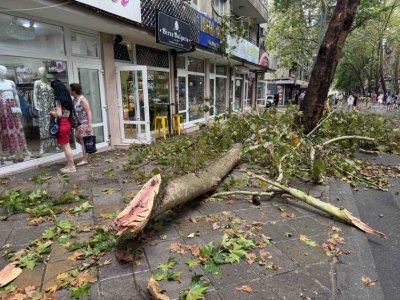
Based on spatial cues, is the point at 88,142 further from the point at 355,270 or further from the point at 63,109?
the point at 355,270

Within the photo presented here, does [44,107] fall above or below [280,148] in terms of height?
above

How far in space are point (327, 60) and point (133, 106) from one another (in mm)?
5249

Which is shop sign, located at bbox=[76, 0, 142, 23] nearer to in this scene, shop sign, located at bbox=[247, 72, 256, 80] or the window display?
shop sign, located at bbox=[247, 72, 256, 80]

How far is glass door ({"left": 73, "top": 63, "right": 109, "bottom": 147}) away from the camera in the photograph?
7145 millimetres

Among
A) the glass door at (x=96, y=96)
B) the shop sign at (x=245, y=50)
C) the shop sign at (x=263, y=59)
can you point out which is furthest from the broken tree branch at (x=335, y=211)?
the shop sign at (x=263, y=59)

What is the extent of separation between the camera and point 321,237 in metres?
3.21

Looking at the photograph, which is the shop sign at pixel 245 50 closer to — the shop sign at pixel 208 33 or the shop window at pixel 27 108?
the shop sign at pixel 208 33

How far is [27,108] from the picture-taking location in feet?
19.3

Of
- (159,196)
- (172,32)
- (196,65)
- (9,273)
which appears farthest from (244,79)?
(9,273)

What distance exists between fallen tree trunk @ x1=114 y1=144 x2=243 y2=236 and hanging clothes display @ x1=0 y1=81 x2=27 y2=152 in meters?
3.84

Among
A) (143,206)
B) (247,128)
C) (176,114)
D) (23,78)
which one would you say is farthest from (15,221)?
(176,114)

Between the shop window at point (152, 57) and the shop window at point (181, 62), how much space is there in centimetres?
86

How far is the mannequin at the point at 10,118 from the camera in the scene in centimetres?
532

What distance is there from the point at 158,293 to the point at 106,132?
616 cm
